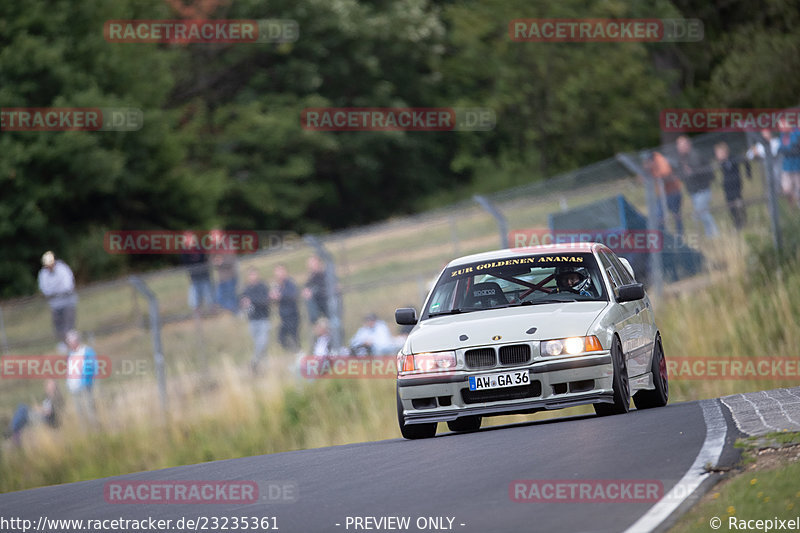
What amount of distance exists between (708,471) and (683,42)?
3574 centimetres

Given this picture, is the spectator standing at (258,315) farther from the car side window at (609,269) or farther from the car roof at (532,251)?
the car side window at (609,269)

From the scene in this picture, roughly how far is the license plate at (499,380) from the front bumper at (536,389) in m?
0.03

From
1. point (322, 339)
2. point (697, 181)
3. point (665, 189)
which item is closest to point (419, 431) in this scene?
point (322, 339)

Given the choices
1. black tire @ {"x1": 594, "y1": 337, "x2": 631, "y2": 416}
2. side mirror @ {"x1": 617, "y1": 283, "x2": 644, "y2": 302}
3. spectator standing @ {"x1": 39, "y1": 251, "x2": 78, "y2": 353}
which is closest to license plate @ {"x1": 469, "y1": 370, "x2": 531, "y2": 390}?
black tire @ {"x1": 594, "y1": 337, "x2": 631, "y2": 416}

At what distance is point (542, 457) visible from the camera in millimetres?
9375

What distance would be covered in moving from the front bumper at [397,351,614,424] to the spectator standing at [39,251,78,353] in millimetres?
10419

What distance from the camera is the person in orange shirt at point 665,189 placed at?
18.5 meters

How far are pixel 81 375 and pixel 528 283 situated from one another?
1036cm

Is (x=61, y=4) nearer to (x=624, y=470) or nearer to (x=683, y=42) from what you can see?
(x=683, y=42)

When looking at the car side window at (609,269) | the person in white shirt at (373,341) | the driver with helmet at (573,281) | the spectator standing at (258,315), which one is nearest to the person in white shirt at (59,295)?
the spectator standing at (258,315)

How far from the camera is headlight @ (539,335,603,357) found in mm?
10086

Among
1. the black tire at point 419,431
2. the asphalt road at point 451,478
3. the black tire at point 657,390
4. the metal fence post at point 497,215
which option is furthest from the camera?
the metal fence post at point 497,215

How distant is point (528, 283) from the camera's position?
11.2m

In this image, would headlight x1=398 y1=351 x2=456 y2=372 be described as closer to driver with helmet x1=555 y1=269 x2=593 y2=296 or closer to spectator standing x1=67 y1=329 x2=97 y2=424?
driver with helmet x1=555 y1=269 x2=593 y2=296
